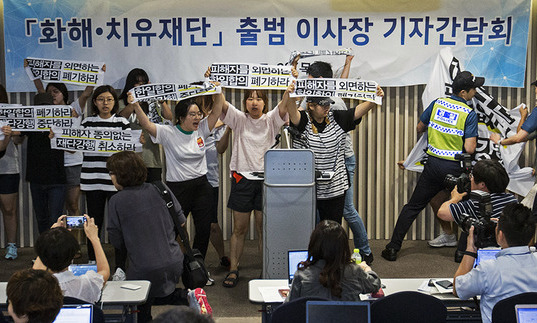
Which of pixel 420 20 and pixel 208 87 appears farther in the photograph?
pixel 420 20

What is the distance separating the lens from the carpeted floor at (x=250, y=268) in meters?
5.60

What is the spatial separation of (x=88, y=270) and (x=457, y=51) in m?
4.59

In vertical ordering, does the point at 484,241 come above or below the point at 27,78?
below

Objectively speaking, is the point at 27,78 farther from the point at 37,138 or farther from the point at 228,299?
the point at 228,299

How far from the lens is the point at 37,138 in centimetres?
663

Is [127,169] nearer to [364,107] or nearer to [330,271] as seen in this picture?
[330,271]

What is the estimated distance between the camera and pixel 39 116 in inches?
249

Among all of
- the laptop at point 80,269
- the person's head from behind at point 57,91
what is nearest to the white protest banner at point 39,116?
the person's head from behind at point 57,91

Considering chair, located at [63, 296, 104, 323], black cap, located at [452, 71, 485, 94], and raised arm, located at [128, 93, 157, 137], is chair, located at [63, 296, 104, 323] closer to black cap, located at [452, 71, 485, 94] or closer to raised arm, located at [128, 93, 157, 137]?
raised arm, located at [128, 93, 157, 137]

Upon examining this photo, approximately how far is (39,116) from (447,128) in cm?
371

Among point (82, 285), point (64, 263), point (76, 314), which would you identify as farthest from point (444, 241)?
point (76, 314)

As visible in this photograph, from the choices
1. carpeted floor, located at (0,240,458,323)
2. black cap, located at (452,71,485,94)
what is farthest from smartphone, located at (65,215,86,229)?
black cap, located at (452,71,485,94)

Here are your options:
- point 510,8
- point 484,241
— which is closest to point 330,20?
point 510,8

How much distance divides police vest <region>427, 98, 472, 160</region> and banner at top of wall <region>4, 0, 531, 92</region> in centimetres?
77
